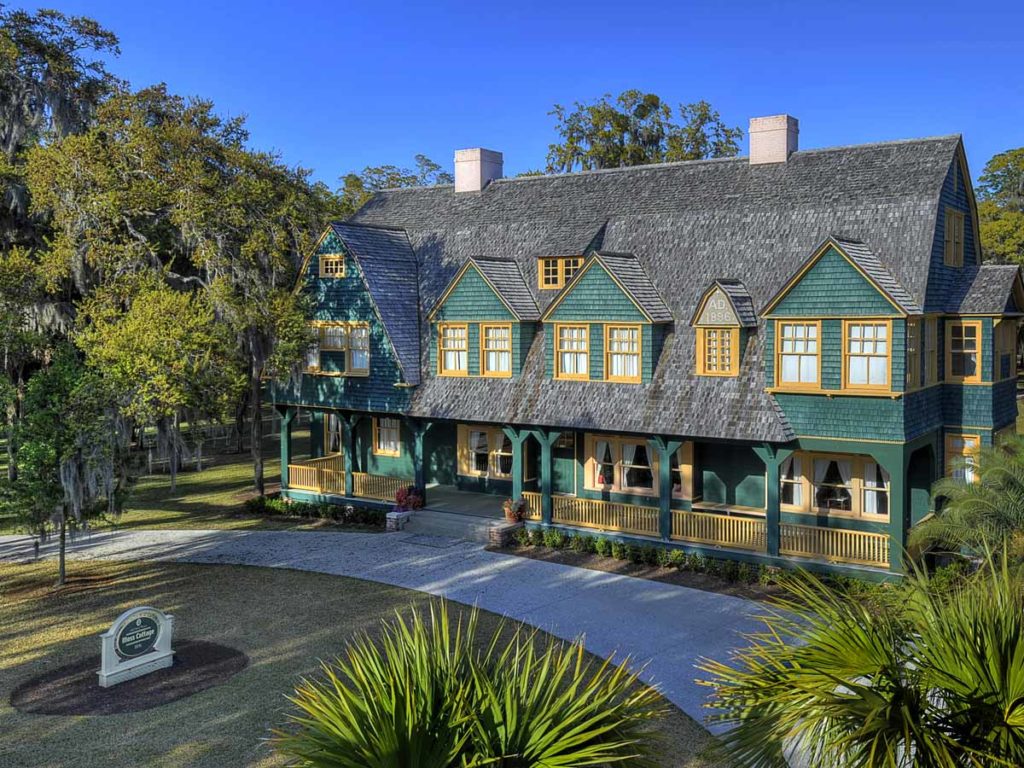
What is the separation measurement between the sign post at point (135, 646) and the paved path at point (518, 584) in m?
5.20

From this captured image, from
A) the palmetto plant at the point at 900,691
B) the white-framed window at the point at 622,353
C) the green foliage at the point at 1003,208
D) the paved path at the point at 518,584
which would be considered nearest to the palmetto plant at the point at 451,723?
the palmetto plant at the point at 900,691

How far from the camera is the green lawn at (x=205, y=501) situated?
26.4 m

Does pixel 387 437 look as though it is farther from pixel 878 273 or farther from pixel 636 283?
pixel 878 273

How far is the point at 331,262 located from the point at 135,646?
14793 mm

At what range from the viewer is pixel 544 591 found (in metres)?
19.2

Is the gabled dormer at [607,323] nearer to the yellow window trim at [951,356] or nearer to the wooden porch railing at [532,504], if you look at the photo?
the wooden porch railing at [532,504]

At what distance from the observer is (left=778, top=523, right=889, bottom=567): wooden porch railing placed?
62.2ft

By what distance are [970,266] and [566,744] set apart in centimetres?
2027

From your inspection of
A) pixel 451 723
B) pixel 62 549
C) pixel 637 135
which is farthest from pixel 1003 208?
pixel 451 723

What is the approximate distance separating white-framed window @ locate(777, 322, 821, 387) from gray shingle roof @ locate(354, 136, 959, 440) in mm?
733

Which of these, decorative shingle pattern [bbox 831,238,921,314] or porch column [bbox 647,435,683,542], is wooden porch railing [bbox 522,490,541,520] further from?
decorative shingle pattern [bbox 831,238,921,314]

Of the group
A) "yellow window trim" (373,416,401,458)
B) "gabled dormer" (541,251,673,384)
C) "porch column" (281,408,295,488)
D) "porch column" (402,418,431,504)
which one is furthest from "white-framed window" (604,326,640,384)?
"porch column" (281,408,295,488)

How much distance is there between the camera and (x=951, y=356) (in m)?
21.4

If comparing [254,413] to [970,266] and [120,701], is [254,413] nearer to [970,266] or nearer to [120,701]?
[120,701]
